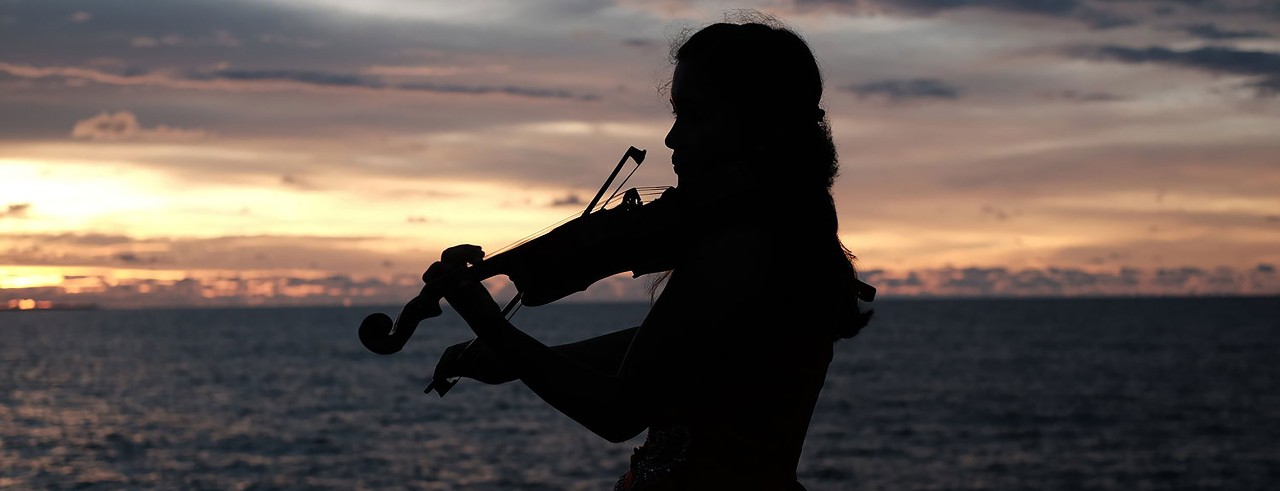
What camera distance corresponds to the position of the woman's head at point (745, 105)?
2236 mm

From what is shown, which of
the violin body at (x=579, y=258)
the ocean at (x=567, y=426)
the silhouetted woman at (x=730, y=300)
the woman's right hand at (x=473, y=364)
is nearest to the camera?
the silhouetted woman at (x=730, y=300)

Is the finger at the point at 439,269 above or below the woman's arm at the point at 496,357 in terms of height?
above

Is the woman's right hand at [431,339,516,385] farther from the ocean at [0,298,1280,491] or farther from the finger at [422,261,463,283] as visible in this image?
the ocean at [0,298,1280,491]

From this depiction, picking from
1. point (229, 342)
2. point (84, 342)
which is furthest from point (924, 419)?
point (84, 342)

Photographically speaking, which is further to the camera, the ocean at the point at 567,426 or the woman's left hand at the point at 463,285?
the ocean at the point at 567,426

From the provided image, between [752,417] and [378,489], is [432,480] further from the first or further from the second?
[752,417]

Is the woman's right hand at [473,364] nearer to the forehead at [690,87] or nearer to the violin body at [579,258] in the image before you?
the violin body at [579,258]

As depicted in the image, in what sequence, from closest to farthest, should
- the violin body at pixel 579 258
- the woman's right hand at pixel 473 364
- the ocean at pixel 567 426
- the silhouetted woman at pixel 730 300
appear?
1. the silhouetted woman at pixel 730 300
2. the violin body at pixel 579 258
3. the woman's right hand at pixel 473 364
4. the ocean at pixel 567 426

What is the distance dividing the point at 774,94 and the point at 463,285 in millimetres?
669

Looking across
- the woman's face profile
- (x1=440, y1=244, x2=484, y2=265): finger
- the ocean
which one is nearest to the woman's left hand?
(x1=440, y1=244, x2=484, y2=265): finger

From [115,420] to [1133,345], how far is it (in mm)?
88530

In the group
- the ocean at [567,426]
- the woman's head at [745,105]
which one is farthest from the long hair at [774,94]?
the ocean at [567,426]

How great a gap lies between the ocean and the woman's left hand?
3151 centimetres

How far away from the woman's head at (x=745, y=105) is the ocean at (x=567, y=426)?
103ft
